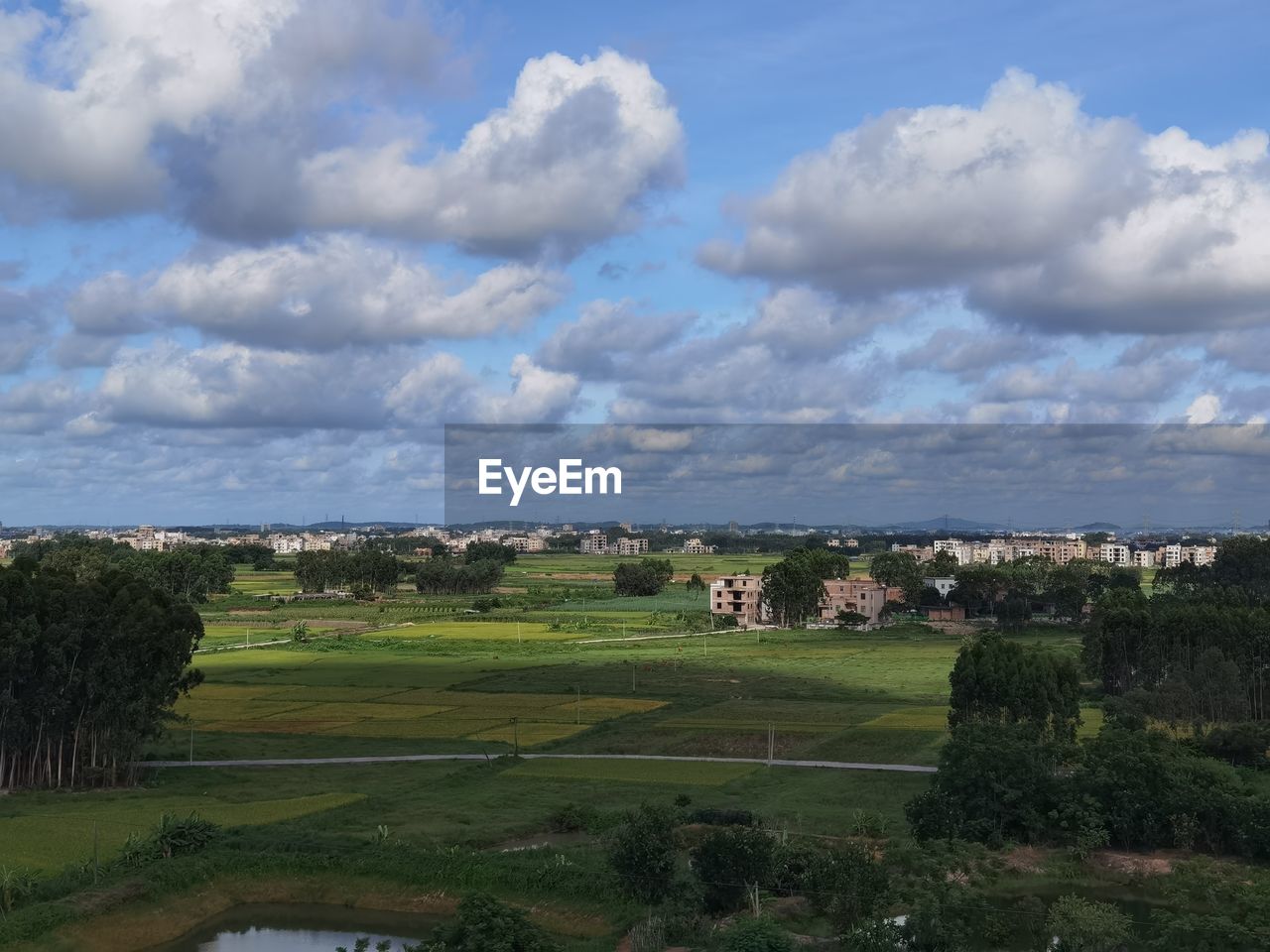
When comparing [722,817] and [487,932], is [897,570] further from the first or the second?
[487,932]

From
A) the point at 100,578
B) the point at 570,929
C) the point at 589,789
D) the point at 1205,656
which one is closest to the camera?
the point at 570,929

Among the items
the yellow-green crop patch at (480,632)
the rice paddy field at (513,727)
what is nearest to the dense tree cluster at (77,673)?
the rice paddy field at (513,727)

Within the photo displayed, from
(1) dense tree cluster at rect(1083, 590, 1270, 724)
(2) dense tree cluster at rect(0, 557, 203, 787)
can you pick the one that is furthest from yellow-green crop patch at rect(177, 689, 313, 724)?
(1) dense tree cluster at rect(1083, 590, 1270, 724)

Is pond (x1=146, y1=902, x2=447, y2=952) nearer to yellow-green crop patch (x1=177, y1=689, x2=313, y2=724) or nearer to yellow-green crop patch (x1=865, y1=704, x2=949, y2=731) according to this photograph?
yellow-green crop patch (x1=177, y1=689, x2=313, y2=724)

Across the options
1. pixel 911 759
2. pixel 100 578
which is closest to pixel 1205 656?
pixel 911 759

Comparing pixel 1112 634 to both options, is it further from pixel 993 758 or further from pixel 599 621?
pixel 599 621

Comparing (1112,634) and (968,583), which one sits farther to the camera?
(968,583)

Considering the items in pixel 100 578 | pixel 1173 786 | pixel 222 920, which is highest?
pixel 100 578

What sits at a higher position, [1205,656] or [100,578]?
[100,578]
